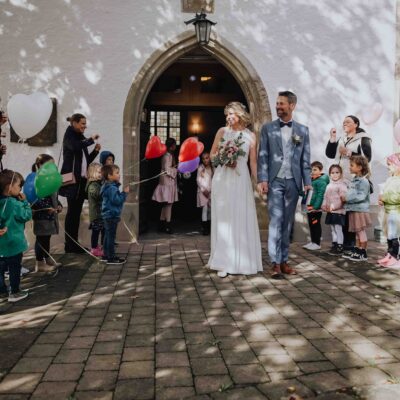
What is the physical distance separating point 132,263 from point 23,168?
124 inches

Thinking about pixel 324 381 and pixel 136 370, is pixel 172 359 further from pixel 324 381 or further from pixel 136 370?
pixel 324 381

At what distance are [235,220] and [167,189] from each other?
3.94m

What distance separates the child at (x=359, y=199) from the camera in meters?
6.57

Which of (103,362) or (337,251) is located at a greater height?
(337,251)

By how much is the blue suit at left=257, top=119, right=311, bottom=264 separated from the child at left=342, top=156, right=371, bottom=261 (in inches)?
48.5

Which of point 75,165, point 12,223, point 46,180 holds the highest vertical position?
point 75,165

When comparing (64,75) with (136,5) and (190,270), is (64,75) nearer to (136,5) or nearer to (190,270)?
(136,5)

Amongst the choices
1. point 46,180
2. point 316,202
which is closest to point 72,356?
point 46,180

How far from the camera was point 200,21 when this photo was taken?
308 inches

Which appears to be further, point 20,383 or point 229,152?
point 229,152

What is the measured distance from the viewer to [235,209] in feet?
18.9

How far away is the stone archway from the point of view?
827cm

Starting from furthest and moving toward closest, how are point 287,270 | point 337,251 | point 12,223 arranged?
point 337,251 < point 287,270 < point 12,223

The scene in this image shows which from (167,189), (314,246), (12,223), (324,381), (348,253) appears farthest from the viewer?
(167,189)
